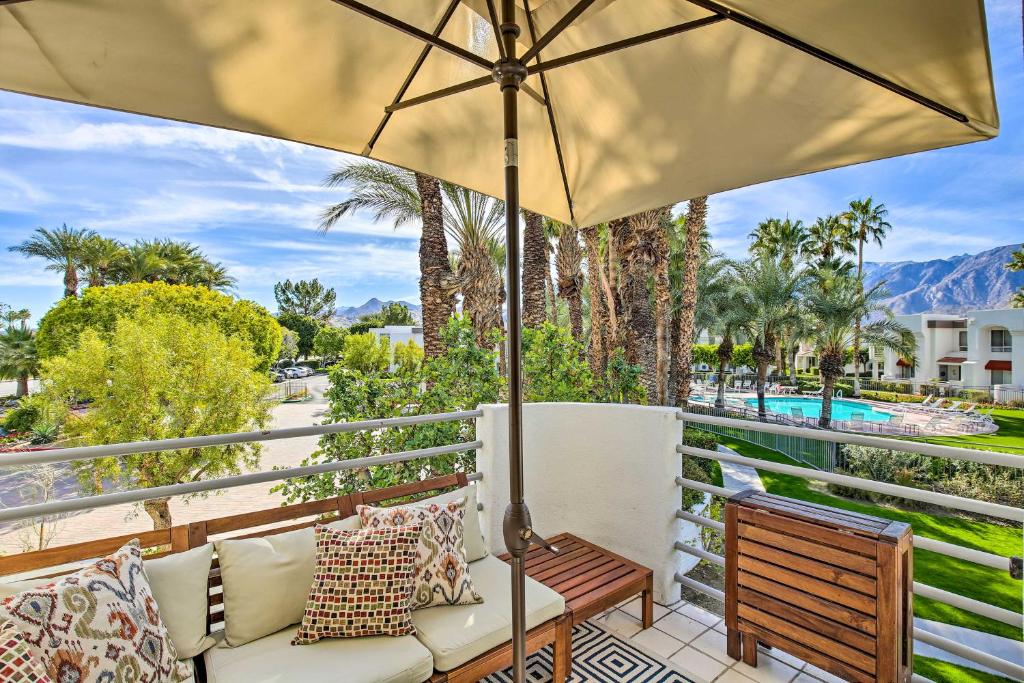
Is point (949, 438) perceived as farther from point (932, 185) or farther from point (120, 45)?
point (932, 185)

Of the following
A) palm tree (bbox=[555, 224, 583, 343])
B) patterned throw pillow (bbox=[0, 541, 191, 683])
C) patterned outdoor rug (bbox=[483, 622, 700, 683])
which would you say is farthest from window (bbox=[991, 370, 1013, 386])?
patterned throw pillow (bbox=[0, 541, 191, 683])

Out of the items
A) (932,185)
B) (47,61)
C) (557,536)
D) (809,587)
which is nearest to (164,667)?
(47,61)

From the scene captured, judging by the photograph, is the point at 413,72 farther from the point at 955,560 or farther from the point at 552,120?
the point at 955,560

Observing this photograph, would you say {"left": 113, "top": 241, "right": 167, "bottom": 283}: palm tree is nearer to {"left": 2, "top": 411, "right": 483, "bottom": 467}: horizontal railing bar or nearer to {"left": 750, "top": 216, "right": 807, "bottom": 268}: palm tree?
{"left": 2, "top": 411, "right": 483, "bottom": 467}: horizontal railing bar

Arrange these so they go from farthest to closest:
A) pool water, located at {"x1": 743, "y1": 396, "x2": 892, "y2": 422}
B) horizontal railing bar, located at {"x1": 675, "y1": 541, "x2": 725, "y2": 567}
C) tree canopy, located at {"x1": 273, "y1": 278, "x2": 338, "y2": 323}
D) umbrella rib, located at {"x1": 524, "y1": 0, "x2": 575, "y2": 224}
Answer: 1. tree canopy, located at {"x1": 273, "y1": 278, "x2": 338, "y2": 323}
2. pool water, located at {"x1": 743, "y1": 396, "x2": 892, "y2": 422}
3. horizontal railing bar, located at {"x1": 675, "y1": 541, "x2": 725, "y2": 567}
4. umbrella rib, located at {"x1": 524, "y1": 0, "x2": 575, "y2": 224}

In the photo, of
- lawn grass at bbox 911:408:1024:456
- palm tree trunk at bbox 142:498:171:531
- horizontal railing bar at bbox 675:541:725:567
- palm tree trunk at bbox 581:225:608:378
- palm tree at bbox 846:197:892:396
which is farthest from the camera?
palm tree at bbox 846:197:892:396

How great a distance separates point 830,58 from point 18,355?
86.9 ft

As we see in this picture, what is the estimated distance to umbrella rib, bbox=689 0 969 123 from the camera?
134cm

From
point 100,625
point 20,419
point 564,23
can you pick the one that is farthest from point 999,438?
point 20,419

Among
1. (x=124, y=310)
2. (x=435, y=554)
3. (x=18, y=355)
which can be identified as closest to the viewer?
(x=435, y=554)

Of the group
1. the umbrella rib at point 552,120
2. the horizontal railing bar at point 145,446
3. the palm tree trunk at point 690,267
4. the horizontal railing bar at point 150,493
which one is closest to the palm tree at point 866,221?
the palm tree trunk at point 690,267

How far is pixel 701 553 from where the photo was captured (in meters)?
2.65

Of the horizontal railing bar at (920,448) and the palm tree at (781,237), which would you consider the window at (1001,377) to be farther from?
the horizontal railing bar at (920,448)

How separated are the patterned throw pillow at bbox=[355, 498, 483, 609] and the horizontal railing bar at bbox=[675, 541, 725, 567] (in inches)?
50.2
